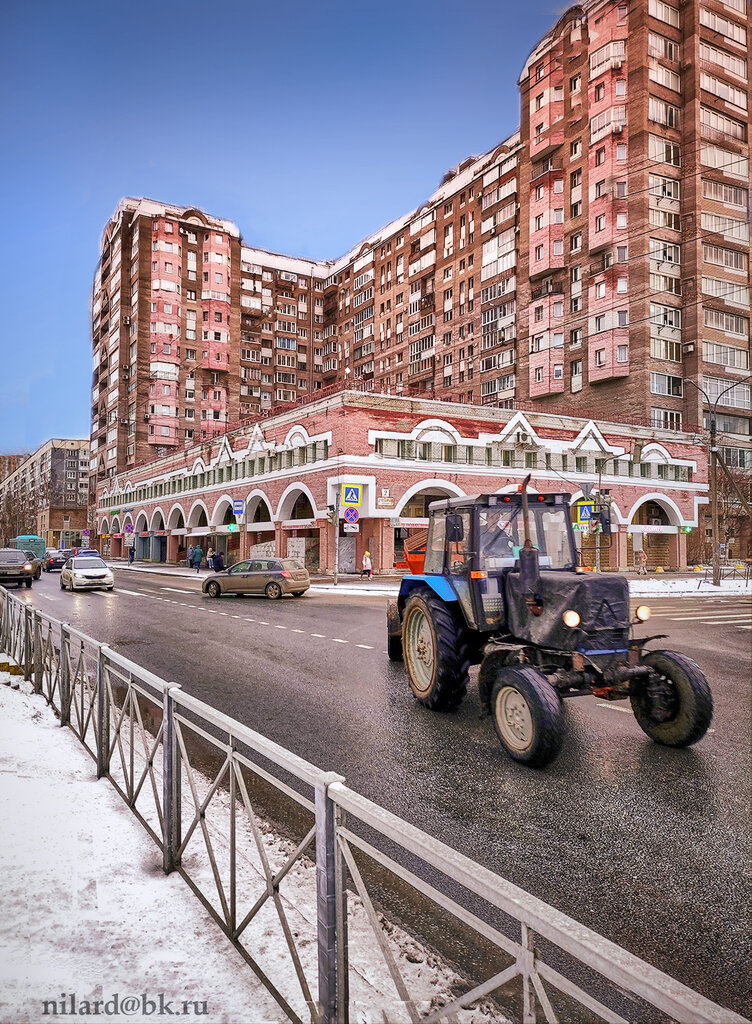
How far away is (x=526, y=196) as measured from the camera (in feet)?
183

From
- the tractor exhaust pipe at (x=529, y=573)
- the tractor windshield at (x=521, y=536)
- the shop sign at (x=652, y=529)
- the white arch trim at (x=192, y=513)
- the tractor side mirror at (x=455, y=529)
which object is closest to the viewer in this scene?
the tractor exhaust pipe at (x=529, y=573)

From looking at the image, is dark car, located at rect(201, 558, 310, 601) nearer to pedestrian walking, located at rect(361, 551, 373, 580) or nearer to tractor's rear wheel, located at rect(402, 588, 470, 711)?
pedestrian walking, located at rect(361, 551, 373, 580)

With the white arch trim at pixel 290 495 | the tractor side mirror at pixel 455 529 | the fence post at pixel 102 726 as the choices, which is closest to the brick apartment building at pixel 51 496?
the white arch trim at pixel 290 495

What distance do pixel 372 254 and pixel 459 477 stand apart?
52.9 m

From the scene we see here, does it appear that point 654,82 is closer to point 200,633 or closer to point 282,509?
point 282,509

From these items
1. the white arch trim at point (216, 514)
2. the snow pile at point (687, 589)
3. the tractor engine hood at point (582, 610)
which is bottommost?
the snow pile at point (687, 589)

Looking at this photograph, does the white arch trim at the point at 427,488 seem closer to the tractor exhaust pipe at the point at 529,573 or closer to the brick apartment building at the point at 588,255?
the brick apartment building at the point at 588,255

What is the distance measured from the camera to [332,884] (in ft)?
7.27

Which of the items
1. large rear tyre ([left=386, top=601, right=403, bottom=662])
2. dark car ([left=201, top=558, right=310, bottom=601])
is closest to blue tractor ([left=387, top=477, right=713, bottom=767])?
large rear tyre ([left=386, top=601, right=403, bottom=662])

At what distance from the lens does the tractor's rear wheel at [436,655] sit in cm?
691

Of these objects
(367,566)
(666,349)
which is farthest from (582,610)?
(666,349)

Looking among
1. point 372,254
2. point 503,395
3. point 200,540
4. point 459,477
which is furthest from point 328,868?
point 372,254

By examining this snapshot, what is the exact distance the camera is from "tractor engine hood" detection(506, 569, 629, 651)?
5629 mm

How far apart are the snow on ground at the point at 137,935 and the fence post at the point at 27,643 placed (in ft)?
13.6
